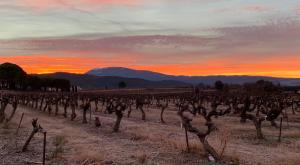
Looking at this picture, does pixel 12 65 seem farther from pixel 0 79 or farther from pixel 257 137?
pixel 257 137

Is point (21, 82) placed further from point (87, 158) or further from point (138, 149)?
point (87, 158)

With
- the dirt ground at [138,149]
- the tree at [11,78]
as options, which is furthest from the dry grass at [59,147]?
the tree at [11,78]

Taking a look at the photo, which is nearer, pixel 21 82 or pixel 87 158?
pixel 87 158

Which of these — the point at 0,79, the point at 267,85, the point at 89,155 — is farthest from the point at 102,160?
the point at 0,79

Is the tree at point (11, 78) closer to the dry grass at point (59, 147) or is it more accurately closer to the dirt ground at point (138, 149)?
the dirt ground at point (138, 149)

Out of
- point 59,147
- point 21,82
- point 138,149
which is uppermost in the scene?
point 21,82

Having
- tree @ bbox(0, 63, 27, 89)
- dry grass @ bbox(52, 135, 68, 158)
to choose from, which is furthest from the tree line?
dry grass @ bbox(52, 135, 68, 158)

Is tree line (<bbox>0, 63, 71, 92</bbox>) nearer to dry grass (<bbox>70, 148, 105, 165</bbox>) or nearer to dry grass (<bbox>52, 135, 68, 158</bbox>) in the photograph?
dry grass (<bbox>52, 135, 68, 158</bbox>)

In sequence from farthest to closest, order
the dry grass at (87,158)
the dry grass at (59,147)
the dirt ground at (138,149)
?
the dry grass at (59,147)
the dirt ground at (138,149)
the dry grass at (87,158)

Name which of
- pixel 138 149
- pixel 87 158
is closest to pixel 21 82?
pixel 138 149

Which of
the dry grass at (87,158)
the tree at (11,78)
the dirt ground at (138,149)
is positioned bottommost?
the dirt ground at (138,149)

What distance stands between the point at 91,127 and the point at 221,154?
18.9 m

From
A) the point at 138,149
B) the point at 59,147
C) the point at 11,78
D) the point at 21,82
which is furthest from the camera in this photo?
the point at 11,78

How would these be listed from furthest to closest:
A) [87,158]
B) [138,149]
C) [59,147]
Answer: [138,149] < [59,147] < [87,158]
